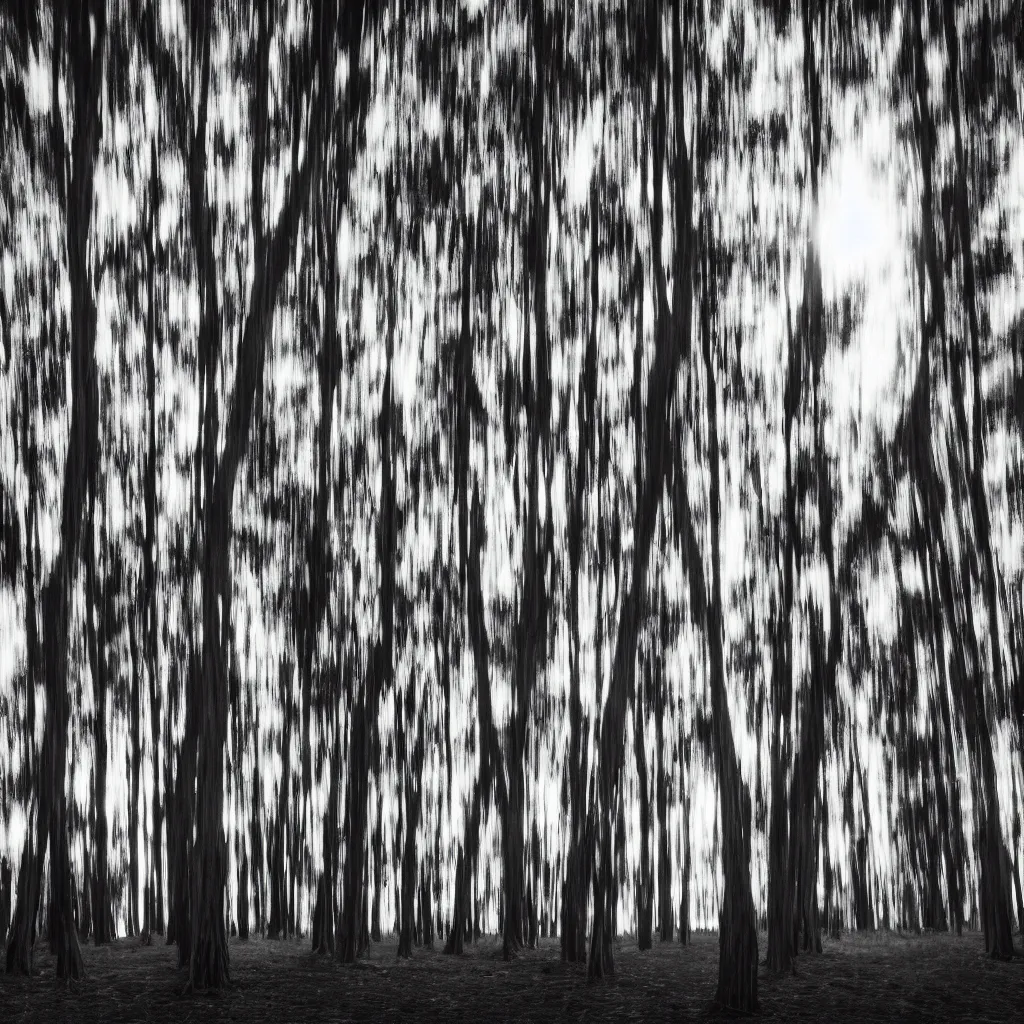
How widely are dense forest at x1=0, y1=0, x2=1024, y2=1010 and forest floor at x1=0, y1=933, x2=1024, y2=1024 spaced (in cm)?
32

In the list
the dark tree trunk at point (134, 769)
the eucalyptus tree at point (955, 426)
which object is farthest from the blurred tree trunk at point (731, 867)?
the dark tree trunk at point (134, 769)

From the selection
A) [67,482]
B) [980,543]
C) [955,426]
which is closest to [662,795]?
[980,543]

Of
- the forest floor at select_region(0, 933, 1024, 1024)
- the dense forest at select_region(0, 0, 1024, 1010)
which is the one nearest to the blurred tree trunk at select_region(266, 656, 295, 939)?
the dense forest at select_region(0, 0, 1024, 1010)

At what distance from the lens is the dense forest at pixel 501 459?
6.41 meters

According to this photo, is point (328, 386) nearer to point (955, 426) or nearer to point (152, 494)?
point (152, 494)

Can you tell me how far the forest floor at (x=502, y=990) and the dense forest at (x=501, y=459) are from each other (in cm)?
Answer: 32

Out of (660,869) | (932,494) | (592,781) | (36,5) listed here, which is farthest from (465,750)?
(36,5)

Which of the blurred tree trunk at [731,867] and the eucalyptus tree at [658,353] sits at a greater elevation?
the eucalyptus tree at [658,353]

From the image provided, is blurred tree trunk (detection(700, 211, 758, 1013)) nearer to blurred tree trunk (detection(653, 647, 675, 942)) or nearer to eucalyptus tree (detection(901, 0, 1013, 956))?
eucalyptus tree (detection(901, 0, 1013, 956))

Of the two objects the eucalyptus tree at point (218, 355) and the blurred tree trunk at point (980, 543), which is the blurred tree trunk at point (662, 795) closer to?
the blurred tree trunk at point (980, 543)

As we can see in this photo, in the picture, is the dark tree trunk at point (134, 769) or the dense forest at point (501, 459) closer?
the dense forest at point (501, 459)

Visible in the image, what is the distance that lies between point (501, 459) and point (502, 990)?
491 centimetres

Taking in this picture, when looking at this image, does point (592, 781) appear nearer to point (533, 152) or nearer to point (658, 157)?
point (658, 157)

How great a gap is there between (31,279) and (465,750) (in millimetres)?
6842
